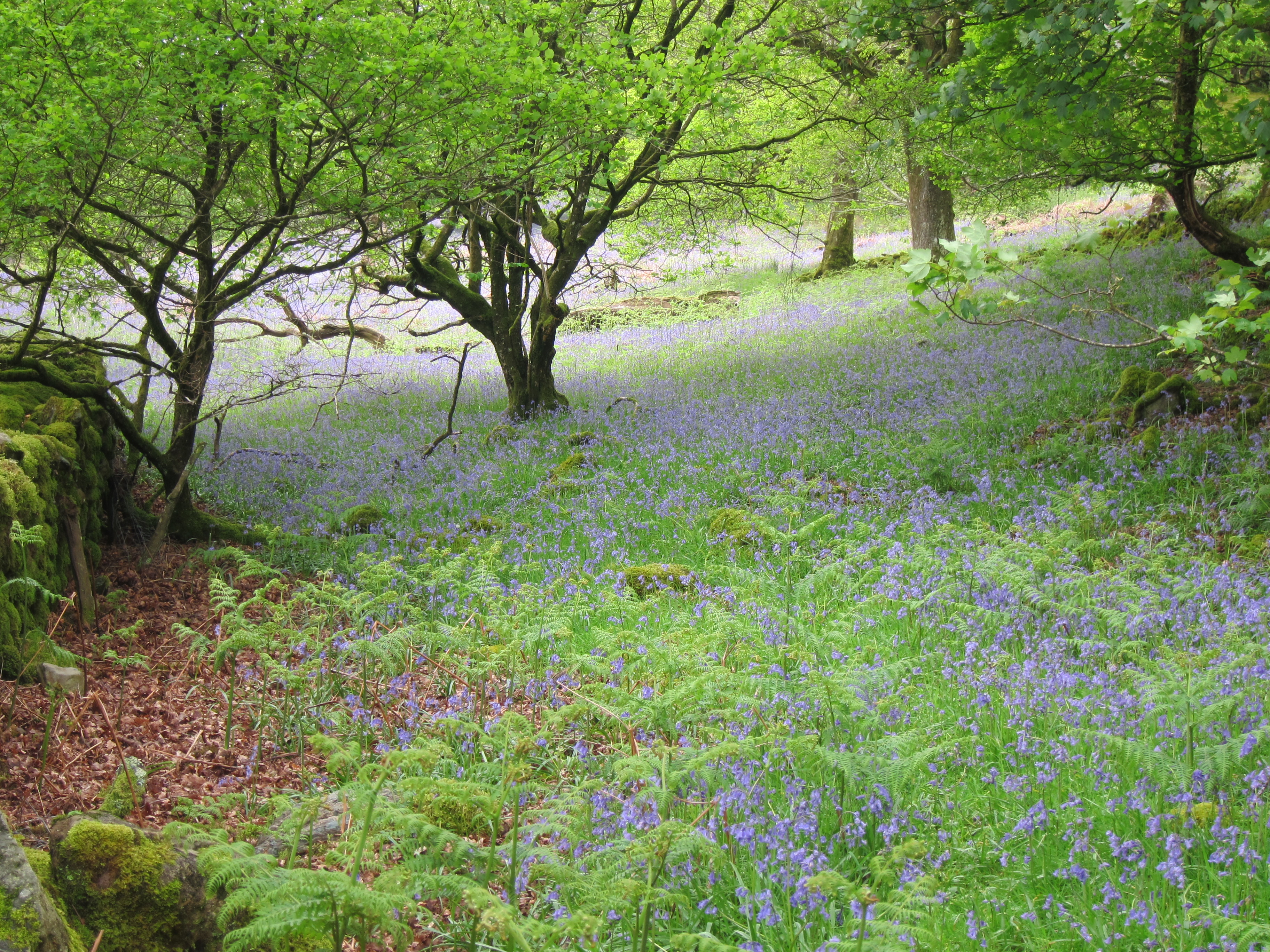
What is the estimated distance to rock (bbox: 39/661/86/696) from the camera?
4.57m

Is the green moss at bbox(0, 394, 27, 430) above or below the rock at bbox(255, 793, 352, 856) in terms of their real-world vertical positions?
above

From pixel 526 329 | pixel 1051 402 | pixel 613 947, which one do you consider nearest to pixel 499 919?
pixel 613 947

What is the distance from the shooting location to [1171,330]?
446 cm

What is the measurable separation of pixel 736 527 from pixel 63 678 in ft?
16.0

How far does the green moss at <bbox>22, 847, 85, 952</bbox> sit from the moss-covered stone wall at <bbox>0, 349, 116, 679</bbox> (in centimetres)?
183

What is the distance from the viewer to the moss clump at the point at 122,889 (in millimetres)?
2781

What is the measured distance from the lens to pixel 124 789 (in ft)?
12.3

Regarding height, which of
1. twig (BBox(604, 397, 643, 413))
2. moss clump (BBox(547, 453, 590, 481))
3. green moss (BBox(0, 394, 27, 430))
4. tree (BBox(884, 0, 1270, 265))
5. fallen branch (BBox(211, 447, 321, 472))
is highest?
tree (BBox(884, 0, 1270, 265))

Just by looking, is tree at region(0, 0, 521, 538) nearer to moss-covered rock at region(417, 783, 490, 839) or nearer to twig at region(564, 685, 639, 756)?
twig at region(564, 685, 639, 756)

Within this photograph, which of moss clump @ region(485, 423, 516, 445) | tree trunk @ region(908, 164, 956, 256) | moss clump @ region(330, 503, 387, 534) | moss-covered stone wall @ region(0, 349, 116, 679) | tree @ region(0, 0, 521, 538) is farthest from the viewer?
tree trunk @ region(908, 164, 956, 256)

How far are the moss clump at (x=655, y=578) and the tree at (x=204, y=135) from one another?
3787mm

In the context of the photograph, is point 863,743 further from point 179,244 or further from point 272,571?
point 179,244

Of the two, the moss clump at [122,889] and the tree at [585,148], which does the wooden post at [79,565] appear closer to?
the moss clump at [122,889]

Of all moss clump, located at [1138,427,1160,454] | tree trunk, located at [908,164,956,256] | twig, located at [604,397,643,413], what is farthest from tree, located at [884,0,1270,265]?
tree trunk, located at [908,164,956,256]
